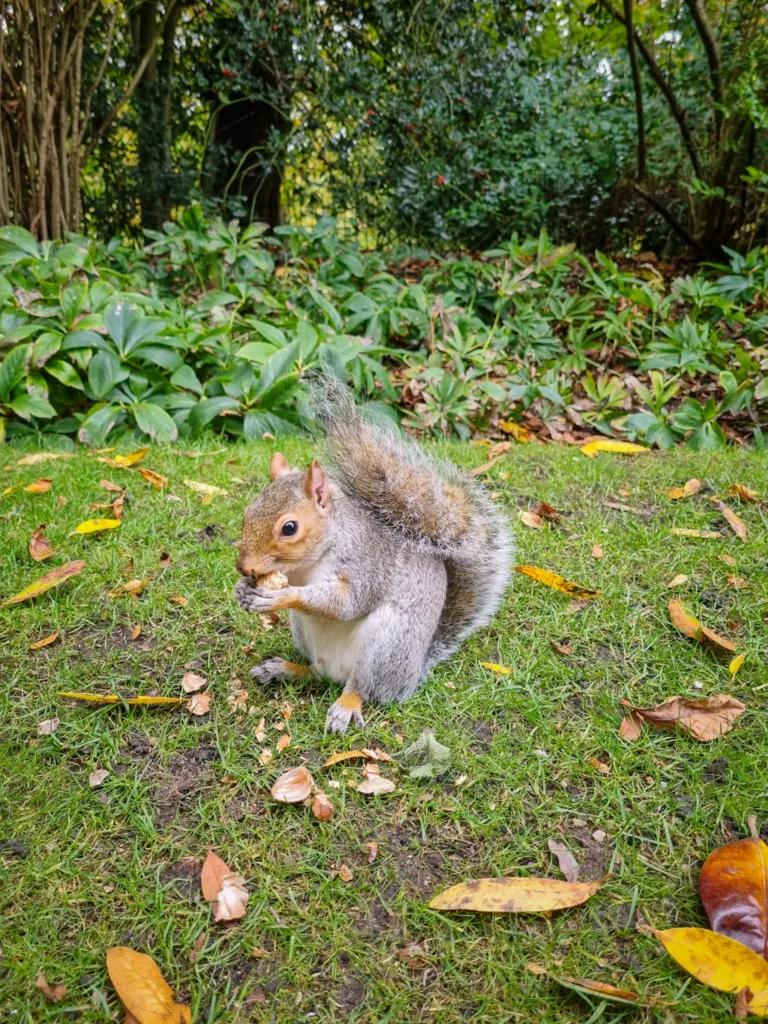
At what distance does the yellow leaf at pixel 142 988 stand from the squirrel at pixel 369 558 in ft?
2.12

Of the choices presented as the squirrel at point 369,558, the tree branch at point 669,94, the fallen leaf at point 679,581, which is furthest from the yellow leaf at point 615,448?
the tree branch at point 669,94

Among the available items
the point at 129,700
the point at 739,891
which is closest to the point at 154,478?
the point at 129,700

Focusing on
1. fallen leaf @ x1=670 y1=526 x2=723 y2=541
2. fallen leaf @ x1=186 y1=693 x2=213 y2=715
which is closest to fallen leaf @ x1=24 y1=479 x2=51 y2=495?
fallen leaf @ x1=186 y1=693 x2=213 y2=715

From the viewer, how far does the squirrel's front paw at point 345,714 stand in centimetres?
177

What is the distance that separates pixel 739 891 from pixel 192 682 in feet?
4.21

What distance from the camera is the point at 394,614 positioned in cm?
180

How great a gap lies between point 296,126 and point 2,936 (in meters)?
5.77

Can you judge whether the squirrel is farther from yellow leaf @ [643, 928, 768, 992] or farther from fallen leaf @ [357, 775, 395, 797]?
yellow leaf @ [643, 928, 768, 992]

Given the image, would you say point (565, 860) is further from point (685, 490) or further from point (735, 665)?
point (685, 490)

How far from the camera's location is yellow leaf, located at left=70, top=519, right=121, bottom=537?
2.55 m

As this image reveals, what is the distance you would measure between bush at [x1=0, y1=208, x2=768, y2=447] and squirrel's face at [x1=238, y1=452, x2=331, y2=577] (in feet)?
5.76

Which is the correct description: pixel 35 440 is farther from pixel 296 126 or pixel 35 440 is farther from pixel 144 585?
pixel 296 126

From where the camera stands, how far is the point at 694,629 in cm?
207

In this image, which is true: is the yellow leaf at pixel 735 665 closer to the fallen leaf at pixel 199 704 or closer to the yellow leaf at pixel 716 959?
the yellow leaf at pixel 716 959
